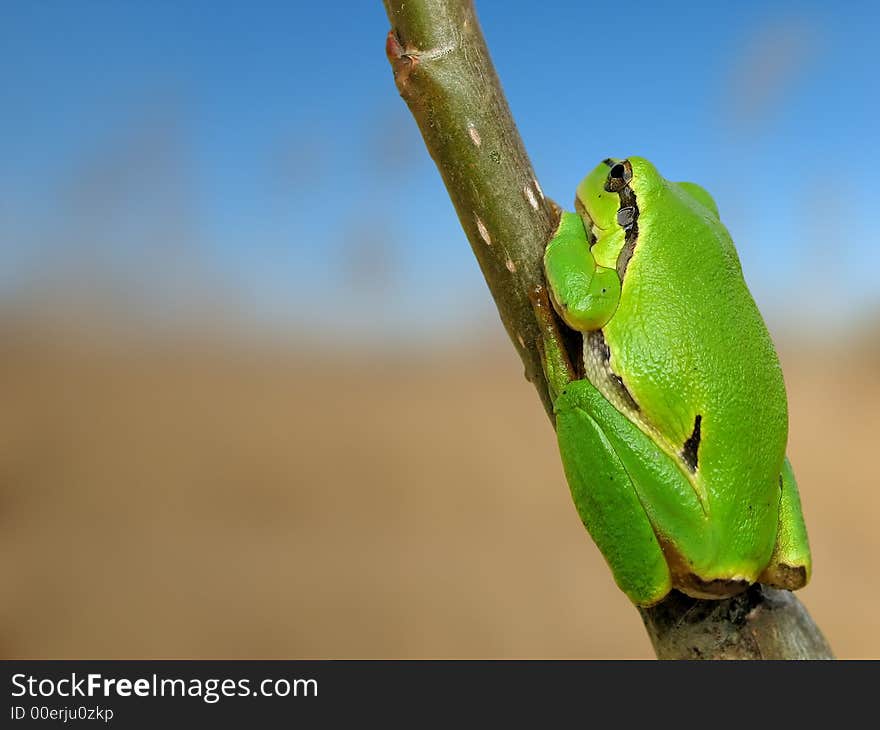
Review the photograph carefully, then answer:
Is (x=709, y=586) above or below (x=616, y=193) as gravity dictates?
below

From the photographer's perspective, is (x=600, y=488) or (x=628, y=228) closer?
Answer: (x=600, y=488)

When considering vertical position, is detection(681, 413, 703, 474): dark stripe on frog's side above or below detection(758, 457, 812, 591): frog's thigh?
above

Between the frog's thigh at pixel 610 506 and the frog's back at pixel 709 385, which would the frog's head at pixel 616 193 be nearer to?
the frog's back at pixel 709 385

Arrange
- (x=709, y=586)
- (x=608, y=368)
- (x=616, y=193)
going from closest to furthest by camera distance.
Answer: (x=709, y=586) < (x=608, y=368) < (x=616, y=193)

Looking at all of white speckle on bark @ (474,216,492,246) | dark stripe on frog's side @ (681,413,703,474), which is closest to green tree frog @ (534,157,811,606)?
dark stripe on frog's side @ (681,413,703,474)

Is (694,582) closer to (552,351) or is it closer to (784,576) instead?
(784,576)

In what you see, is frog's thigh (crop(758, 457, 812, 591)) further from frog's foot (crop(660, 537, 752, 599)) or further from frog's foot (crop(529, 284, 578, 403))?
frog's foot (crop(529, 284, 578, 403))

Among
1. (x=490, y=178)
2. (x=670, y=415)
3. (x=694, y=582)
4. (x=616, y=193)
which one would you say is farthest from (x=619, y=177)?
(x=694, y=582)
